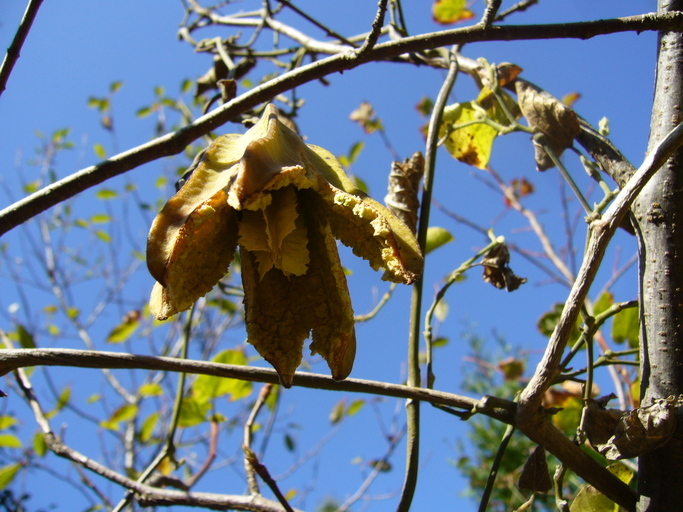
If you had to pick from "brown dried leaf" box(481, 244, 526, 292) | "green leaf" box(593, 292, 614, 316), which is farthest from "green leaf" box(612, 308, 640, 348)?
"brown dried leaf" box(481, 244, 526, 292)

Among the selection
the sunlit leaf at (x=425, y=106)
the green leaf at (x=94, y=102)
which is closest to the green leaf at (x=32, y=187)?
the green leaf at (x=94, y=102)

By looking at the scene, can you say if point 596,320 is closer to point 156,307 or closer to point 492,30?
point 492,30

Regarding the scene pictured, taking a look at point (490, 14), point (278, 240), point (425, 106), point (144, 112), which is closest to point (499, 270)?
point (490, 14)

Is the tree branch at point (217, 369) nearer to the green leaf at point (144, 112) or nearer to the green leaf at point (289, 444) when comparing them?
the green leaf at point (289, 444)

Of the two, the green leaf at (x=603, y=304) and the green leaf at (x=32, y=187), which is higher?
the green leaf at (x=32, y=187)

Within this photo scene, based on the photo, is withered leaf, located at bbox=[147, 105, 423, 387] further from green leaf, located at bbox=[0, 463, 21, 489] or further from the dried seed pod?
green leaf, located at bbox=[0, 463, 21, 489]

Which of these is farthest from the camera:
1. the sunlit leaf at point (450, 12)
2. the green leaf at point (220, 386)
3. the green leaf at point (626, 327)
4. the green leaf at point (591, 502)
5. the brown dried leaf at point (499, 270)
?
the sunlit leaf at point (450, 12)
